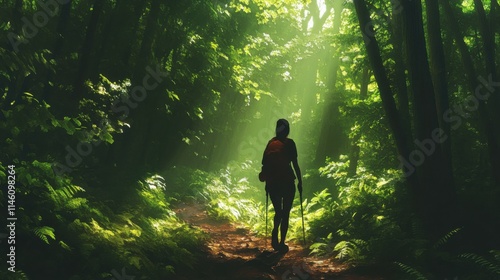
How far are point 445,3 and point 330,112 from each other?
338 inches

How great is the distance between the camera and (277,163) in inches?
270

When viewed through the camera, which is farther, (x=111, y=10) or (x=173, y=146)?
(x=173, y=146)

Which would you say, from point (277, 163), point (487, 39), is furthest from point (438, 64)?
point (277, 163)

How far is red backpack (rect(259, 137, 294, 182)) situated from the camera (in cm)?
684

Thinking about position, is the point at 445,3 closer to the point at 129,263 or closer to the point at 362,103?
the point at 362,103

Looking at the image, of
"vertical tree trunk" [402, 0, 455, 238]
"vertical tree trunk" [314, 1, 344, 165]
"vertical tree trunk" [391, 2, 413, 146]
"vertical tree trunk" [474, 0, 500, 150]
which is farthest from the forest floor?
"vertical tree trunk" [314, 1, 344, 165]

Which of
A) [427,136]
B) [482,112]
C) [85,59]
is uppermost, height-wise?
[85,59]

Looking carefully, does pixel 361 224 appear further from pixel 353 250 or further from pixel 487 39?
pixel 487 39

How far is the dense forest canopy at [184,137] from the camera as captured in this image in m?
4.73

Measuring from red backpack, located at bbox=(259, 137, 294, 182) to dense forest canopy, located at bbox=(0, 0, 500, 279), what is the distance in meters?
1.67

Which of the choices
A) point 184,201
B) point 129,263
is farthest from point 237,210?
point 129,263

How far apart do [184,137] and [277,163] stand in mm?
8794

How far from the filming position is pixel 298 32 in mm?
24469

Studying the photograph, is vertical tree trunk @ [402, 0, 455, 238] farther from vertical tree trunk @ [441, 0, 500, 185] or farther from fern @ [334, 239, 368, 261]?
vertical tree trunk @ [441, 0, 500, 185]
